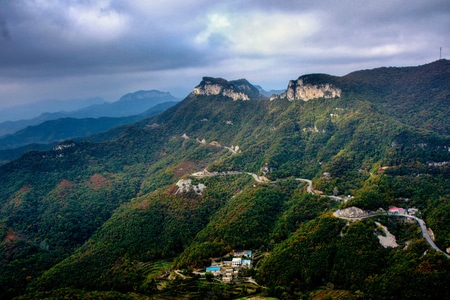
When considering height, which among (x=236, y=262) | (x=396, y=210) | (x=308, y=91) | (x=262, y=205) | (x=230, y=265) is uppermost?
(x=308, y=91)

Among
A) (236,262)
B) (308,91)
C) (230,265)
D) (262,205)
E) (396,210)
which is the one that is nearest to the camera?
(236,262)

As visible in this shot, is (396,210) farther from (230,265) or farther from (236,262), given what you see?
(230,265)

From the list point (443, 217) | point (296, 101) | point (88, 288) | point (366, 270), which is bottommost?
point (88, 288)

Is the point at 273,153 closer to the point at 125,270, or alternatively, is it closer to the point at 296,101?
the point at 296,101

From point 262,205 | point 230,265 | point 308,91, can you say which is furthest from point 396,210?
point 308,91

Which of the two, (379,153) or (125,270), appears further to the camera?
(379,153)

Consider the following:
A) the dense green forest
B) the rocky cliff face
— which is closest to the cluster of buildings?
the dense green forest

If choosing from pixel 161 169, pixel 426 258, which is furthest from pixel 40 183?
pixel 426 258
